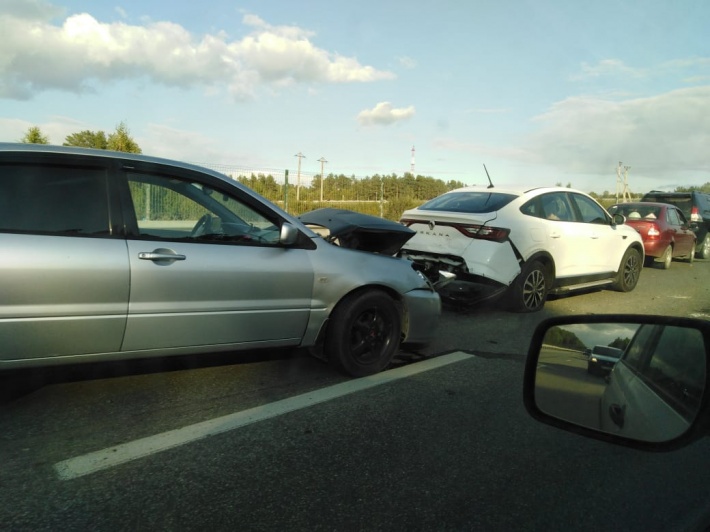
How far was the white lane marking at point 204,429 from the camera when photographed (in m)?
2.74

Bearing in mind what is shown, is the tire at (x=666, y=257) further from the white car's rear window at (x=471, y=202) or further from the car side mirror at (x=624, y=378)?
the car side mirror at (x=624, y=378)

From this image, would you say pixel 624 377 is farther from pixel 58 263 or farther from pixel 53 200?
pixel 53 200

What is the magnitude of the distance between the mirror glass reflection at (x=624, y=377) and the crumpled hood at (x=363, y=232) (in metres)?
2.81

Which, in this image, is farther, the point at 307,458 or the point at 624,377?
the point at 307,458

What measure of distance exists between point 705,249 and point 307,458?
17017mm

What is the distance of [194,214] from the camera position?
12.7ft

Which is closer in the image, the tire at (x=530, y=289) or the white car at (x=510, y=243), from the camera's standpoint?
the white car at (x=510, y=243)

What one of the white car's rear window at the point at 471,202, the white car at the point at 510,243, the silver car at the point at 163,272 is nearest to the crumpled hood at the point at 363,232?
the silver car at the point at 163,272

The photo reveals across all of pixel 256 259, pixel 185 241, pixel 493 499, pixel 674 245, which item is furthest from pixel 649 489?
pixel 674 245

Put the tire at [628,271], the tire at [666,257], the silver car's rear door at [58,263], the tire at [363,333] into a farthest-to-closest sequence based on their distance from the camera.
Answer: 1. the tire at [666,257]
2. the tire at [628,271]
3. the tire at [363,333]
4. the silver car's rear door at [58,263]

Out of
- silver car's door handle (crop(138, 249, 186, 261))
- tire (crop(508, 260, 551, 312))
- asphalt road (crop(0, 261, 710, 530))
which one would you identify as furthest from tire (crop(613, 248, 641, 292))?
silver car's door handle (crop(138, 249, 186, 261))

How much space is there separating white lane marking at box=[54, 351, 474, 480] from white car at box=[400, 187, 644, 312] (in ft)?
7.13

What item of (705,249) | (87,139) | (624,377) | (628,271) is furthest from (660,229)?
(87,139)

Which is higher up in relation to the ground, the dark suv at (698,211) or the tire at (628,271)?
the dark suv at (698,211)
